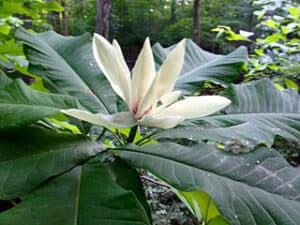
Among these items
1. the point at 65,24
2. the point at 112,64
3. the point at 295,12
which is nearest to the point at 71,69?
the point at 112,64

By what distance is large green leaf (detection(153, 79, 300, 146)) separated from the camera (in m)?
0.53

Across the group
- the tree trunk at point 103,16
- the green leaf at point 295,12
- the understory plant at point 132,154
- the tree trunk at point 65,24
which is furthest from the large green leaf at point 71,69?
the tree trunk at point 65,24

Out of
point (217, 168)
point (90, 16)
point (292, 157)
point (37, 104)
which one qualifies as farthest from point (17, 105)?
point (90, 16)

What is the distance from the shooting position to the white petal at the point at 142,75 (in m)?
0.52

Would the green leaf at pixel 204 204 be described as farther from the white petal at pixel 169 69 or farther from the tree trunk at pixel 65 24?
the tree trunk at pixel 65 24

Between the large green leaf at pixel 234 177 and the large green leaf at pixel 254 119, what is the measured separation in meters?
0.04

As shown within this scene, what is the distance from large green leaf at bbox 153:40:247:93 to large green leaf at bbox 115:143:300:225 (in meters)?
0.23

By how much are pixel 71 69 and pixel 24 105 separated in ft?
0.76

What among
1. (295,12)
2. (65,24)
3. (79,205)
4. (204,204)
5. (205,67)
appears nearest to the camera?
(79,205)

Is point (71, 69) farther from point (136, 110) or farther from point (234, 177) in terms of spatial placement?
point (234, 177)

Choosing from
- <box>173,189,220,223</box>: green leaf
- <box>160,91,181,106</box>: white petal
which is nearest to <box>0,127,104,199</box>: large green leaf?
<box>160,91,181,106</box>: white petal

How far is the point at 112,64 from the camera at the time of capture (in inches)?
20.5

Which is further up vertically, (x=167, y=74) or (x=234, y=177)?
(x=167, y=74)

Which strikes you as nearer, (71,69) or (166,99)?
(166,99)
